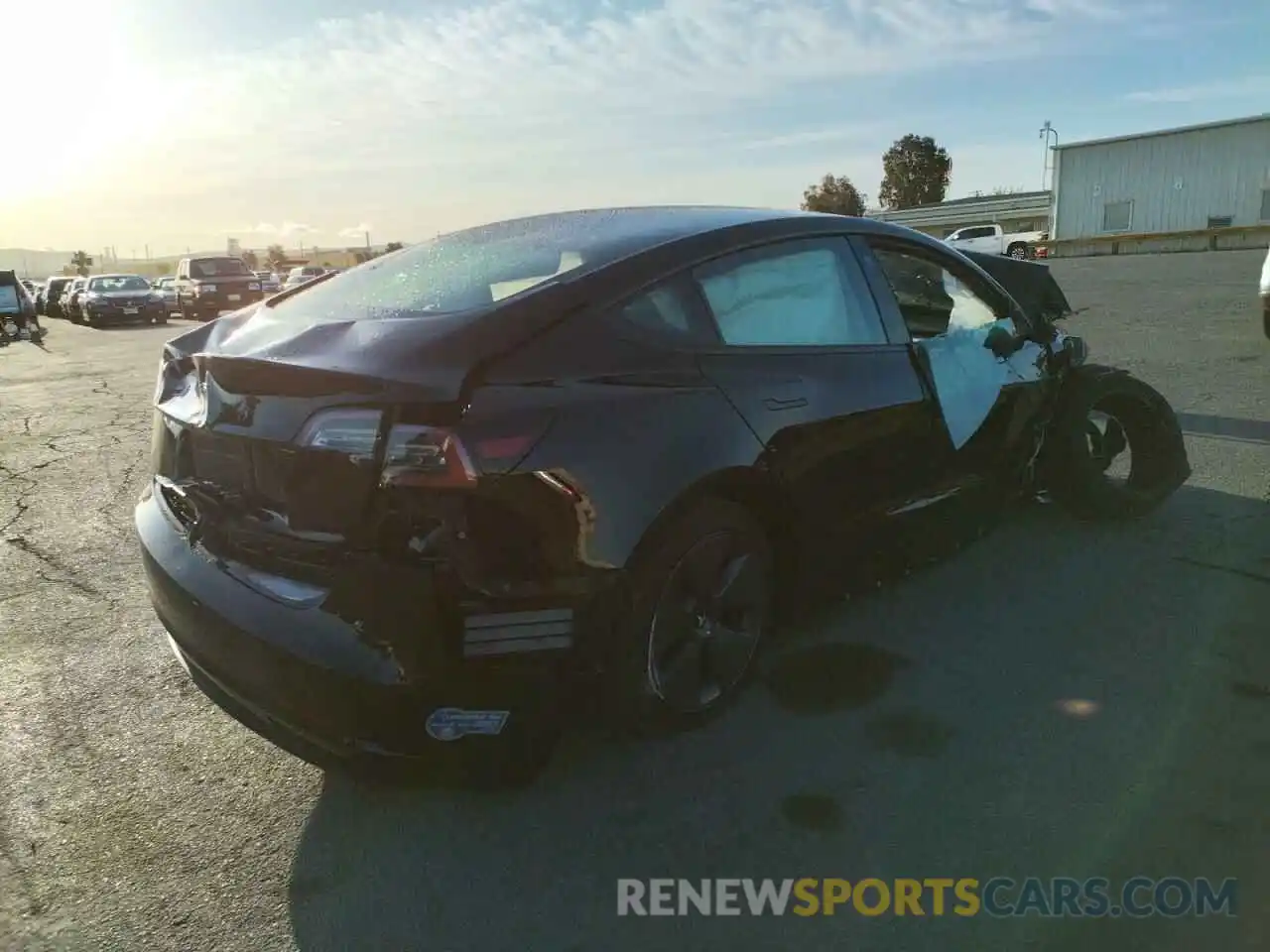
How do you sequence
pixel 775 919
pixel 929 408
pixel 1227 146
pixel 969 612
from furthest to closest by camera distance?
pixel 1227 146 → pixel 969 612 → pixel 929 408 → pixel 775 919

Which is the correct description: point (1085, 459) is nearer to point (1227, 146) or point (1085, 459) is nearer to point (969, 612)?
point (969, 612)

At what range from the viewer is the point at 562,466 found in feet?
7.25

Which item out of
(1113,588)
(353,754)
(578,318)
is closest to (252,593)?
(353,754)

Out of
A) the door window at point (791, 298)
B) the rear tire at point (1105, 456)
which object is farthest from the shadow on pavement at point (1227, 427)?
the door window at point (791, 298)

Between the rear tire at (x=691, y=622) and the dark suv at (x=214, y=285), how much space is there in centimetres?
2598

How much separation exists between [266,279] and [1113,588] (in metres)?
34.2

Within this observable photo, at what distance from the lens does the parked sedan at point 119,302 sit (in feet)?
86.5

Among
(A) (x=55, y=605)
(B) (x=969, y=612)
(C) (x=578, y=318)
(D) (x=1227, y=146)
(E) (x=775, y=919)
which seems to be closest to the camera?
(E) (x=775, y=919)

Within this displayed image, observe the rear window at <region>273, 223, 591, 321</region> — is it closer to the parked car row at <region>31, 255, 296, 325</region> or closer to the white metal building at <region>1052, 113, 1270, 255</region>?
the parked car row at <region>31, 255, 296, 325</region>

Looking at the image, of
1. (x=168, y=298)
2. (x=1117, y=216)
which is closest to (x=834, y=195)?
(x=1117, y=216)

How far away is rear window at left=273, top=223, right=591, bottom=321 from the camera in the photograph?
8.57 ft

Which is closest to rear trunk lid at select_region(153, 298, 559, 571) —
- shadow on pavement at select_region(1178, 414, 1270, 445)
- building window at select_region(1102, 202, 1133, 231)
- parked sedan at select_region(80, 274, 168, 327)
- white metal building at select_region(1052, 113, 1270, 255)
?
shadow on pavement at select_region(1178, 414, 1270, 445)

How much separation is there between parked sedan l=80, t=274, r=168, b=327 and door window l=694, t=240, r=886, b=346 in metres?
28.0

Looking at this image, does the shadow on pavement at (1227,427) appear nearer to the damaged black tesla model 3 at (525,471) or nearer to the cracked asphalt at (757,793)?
the cracked asphalt at (757,793)
